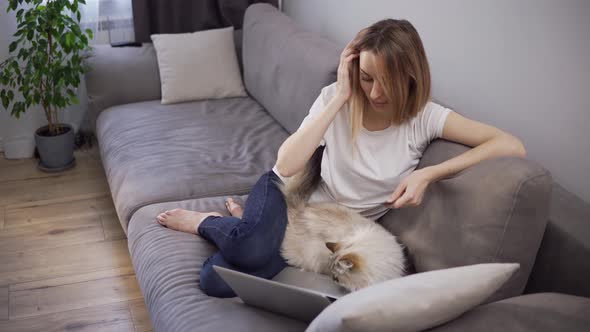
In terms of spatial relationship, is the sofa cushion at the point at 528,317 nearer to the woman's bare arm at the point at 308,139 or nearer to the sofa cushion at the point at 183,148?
the woman's bare arm at the point at 308,139

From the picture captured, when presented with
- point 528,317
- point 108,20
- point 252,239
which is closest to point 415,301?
point 528,317

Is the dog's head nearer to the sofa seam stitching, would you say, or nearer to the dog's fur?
the dog's fur

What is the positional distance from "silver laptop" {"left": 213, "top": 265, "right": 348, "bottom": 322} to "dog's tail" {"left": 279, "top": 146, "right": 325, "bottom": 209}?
0.27 m

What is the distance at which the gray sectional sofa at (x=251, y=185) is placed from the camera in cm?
148

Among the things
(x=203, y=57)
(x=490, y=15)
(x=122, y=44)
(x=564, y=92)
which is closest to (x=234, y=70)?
(x=203, y=57)

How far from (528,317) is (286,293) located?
1.72 ft

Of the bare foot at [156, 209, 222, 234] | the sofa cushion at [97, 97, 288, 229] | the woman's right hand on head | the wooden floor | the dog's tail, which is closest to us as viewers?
the woman's right hand on head

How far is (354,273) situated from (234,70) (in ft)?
6.11

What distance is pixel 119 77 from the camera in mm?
3123

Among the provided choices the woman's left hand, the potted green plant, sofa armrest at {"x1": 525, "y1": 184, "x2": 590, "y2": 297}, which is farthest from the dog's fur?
the potted green plant

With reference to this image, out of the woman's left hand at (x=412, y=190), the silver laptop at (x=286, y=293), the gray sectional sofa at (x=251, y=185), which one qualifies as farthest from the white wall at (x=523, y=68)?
the silver laptop at (x=286, y=293)

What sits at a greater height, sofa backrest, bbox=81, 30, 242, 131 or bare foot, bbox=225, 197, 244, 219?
sofa backrest, bbox=81, 30, 242, 131

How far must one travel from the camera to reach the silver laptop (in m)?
1.43

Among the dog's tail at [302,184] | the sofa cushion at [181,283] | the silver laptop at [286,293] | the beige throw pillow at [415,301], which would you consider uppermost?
the beige throw pillow at [415,301]
